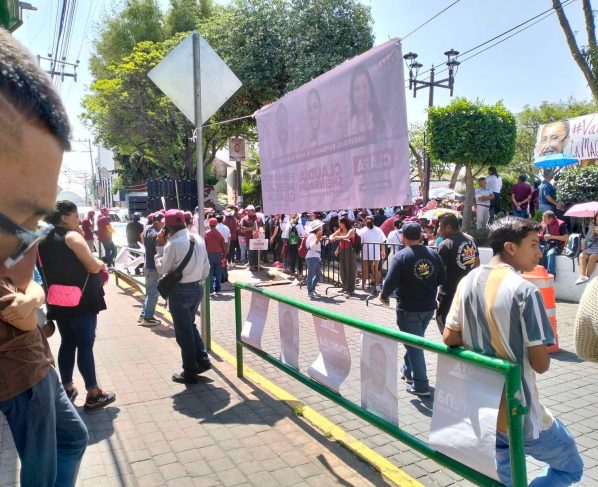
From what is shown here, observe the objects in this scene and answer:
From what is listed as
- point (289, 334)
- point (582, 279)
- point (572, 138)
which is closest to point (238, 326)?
point (289, 334)

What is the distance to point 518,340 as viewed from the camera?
263cm

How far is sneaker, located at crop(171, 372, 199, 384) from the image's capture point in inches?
209

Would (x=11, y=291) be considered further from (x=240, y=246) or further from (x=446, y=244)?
(x=240, y=246)

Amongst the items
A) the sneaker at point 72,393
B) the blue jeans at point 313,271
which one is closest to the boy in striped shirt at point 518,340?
the sneaker at point 72,393

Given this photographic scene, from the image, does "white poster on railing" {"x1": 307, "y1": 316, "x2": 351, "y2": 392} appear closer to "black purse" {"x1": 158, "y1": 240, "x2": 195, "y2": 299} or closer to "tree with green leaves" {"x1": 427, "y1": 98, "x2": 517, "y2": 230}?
"black purse" {"x1": 158, "y1": 240, "x2": 195, "y2": 299}

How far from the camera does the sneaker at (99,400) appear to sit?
4625mm

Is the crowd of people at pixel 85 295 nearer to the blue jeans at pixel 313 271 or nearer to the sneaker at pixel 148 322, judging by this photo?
the sneaker at pixel 148 322

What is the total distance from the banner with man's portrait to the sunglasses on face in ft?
53.7

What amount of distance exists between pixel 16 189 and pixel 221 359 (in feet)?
18.5

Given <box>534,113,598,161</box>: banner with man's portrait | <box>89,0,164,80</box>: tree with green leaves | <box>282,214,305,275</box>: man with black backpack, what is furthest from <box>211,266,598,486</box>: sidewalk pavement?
<box>89,0,164,80</box>: tree with green leaves

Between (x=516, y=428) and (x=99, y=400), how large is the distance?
374 centimetres

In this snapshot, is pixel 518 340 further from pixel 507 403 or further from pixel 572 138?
pixel 572 138

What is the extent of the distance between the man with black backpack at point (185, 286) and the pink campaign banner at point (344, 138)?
1289 mm

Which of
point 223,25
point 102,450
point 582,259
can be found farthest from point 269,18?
point 102,450
